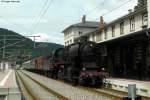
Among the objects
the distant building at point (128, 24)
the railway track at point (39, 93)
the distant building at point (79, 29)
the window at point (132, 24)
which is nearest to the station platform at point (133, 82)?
the railway track at point (39, 93)

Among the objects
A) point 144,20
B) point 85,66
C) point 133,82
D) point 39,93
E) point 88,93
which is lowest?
point 39,93

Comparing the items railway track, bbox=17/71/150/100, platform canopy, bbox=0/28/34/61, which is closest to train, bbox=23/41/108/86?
railway track, bbox=17/71/150/100

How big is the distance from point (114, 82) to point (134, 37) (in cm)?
382

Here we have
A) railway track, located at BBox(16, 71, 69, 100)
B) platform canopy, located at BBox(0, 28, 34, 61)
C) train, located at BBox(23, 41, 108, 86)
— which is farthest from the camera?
platform canopy, located at BBox(0, 28, 34, 61)

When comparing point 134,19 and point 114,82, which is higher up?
point 134,19

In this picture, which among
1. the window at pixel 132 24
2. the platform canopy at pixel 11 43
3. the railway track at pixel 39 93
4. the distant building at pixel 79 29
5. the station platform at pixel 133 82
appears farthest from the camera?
the distant building at pixel 79 29

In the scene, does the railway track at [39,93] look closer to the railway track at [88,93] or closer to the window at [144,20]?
the railway track at [88,93]

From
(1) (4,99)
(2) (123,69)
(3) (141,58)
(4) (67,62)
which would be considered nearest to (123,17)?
(2) (123,69)

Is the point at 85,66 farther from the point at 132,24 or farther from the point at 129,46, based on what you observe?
the point at 132,24

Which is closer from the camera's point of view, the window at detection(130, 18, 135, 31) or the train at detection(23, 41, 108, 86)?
the train at detection(23, 41, 108, 86)

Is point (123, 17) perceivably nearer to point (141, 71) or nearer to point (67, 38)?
point (141, 71)

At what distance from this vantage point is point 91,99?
18.1 meters

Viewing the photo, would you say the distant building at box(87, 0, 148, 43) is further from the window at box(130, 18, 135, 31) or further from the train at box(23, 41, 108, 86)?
the train at box(23, 41, 108, 86)

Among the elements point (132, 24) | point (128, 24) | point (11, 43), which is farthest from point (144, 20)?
point (11, 43)
